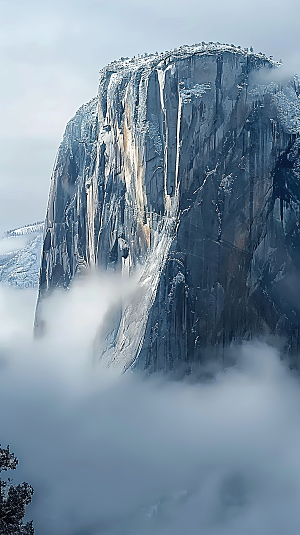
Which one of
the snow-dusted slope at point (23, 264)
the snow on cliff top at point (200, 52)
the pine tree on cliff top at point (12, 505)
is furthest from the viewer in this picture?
the snow-dusted slope at point (23, 264)

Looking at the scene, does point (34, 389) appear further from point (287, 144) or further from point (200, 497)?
point (287, 144)

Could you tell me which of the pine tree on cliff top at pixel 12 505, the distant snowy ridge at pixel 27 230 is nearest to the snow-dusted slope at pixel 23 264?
the distant snowy ridge at pixel 27 230

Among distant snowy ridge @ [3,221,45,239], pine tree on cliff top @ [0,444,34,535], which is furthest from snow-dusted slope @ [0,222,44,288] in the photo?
pine tree on cliff top @ [0,444,34,535]

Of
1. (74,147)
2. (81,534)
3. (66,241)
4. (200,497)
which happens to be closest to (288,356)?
(200,497)

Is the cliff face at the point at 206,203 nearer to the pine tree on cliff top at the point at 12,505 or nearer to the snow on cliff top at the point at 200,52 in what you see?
the snow on cliff top at the point at 200,52

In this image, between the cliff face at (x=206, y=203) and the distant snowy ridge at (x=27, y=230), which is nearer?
the cliff face at (x=206, y=203)

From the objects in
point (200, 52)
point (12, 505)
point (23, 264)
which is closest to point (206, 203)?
point (200, 52)

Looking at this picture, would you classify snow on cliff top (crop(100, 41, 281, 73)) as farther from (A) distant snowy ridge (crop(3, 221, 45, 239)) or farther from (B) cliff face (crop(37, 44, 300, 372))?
(A) distant snowy ridge (crop(3, 221, 45, 239))

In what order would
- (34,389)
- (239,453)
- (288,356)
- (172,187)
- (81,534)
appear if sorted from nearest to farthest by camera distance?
(81,534) < (239,453) < (172,187) < (288,356) < (34,389)
